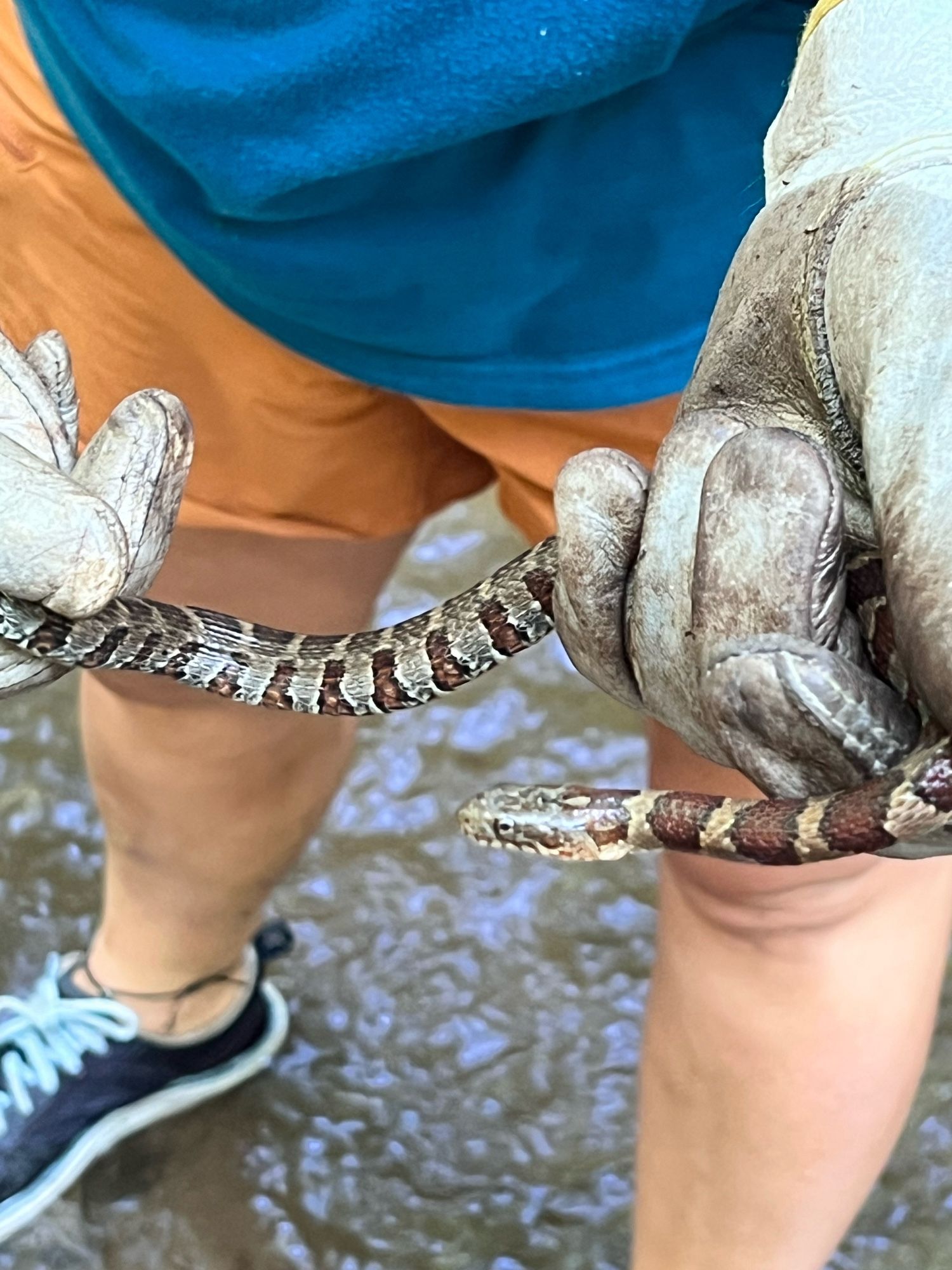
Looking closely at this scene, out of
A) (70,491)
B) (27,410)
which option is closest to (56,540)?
(70,491)

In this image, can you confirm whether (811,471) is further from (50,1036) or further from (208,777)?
(50,1036)

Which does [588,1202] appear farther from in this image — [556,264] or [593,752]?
[556,264]

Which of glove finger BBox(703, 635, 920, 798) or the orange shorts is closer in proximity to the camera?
glove finger BBox(703, 635, 920, 798)

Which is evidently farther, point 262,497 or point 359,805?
point 359,805

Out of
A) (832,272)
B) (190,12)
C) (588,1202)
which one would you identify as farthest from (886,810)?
(588,1202)

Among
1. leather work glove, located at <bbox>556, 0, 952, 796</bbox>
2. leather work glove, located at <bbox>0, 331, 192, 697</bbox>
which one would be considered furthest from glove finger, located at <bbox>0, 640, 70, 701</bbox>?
leather work glove, located at <bbox>556, 0, 952, 796</bbox>

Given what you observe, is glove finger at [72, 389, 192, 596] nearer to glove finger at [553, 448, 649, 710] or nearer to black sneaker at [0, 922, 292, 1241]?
glove finger at [553, 448, 649, 710]
